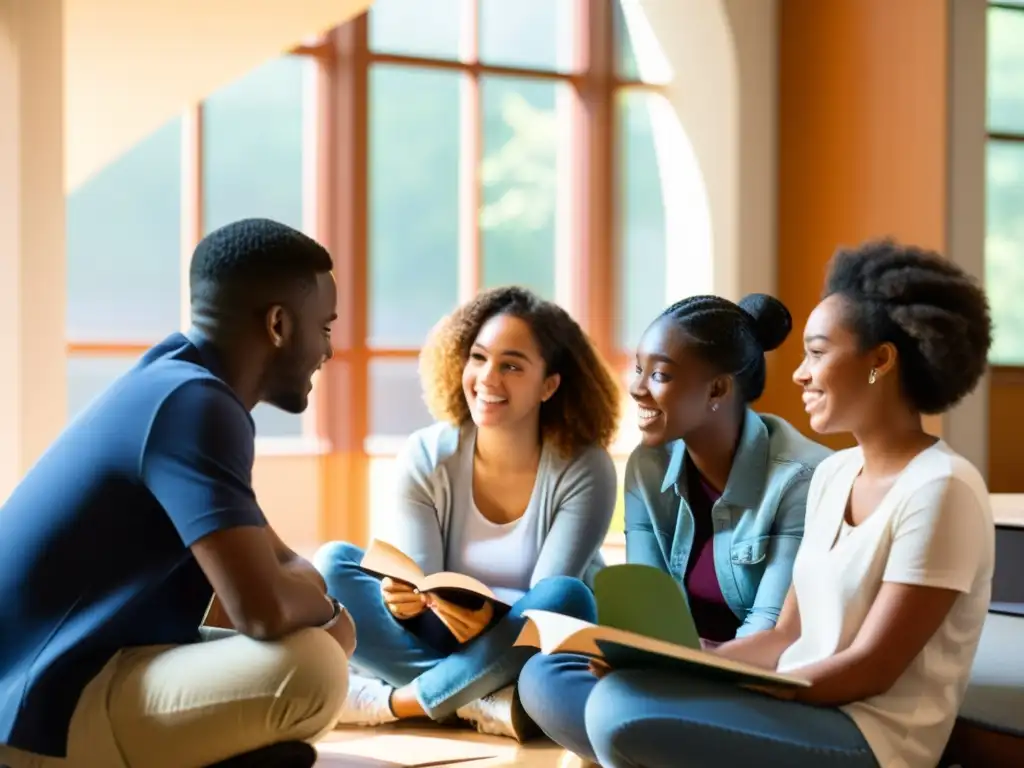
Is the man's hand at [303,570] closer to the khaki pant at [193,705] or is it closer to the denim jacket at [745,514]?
the khaki pant at [193,705]

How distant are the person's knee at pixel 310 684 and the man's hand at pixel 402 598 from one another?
2.82 feet

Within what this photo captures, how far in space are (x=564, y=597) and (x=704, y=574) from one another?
0.31 m

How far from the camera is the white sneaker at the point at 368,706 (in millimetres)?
2896

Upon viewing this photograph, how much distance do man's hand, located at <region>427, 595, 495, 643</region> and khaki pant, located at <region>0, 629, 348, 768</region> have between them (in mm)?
794

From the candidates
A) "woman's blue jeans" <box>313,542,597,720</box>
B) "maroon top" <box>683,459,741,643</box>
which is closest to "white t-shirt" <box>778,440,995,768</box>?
"maroon top" <box>683,459,741,643</box>

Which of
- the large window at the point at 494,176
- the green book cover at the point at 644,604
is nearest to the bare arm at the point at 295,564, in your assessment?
the green book cover at the point at 644,604

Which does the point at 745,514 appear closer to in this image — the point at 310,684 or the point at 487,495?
the point at 487,495

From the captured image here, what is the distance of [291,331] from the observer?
1.98 meters

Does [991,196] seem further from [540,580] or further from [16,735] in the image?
[16,735]

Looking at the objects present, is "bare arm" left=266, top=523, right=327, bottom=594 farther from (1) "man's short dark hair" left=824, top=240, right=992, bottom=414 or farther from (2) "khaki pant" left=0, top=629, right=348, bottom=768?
(1) "man's short dark hair" left=824, top=240, right=992, bottom=414

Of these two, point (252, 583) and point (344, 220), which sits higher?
point (344, 220)

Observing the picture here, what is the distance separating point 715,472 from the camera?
2.58m

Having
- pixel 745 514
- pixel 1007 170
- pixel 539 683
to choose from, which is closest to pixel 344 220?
pixel 1007 170

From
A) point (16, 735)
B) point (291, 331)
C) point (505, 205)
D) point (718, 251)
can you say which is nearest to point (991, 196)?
point (718, 251)
